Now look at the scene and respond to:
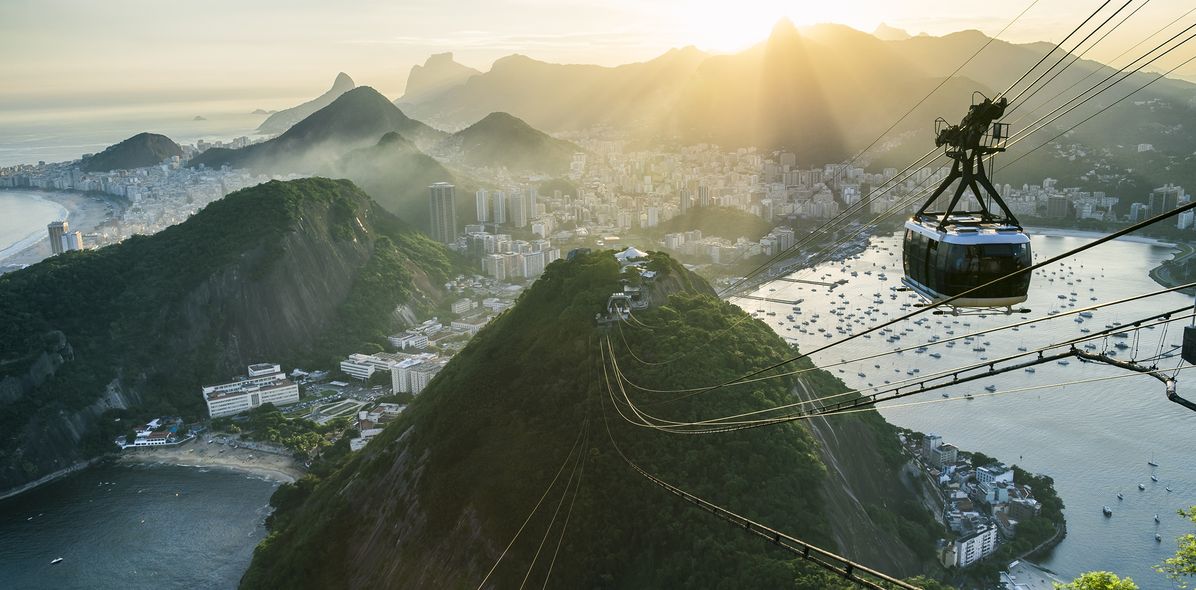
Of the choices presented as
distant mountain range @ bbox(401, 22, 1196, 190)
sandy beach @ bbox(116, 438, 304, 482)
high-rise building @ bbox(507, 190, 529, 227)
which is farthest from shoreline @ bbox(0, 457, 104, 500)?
distant mountain range @ bbox(401, 22, 1196, 190)

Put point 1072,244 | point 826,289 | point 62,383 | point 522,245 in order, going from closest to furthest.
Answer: point 62,383
point 826,289
point 1072,244
point 522,245

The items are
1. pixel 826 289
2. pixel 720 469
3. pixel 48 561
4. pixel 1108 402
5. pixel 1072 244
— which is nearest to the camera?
pixel 720 469

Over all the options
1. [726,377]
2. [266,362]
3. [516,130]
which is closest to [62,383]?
[266,362]

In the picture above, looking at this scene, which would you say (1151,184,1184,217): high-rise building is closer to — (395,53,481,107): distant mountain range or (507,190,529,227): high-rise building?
(507,190,529,227): high-rise building

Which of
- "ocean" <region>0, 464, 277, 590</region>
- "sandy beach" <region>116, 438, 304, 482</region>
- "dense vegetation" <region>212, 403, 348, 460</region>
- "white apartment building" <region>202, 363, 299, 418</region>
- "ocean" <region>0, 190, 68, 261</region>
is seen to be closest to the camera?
"ocean" <region>0, 464, 277, 590</region>

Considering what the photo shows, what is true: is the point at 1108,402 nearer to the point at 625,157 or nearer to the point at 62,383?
the point at 62,383

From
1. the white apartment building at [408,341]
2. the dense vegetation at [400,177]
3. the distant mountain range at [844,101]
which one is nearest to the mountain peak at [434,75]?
the distant mountain range at [844,101]
